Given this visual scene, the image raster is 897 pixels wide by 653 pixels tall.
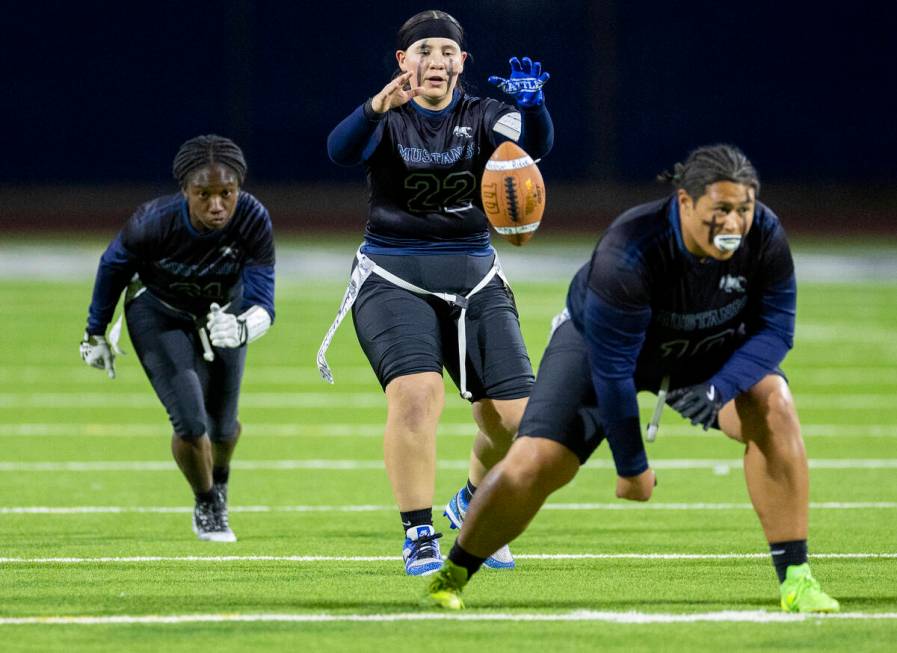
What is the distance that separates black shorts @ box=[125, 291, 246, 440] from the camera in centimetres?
738

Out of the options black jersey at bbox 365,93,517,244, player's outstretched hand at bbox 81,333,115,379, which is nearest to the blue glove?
black jersey at bbox 365,93,517,244

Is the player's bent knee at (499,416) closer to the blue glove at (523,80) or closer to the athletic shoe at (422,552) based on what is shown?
the athletic shoe at (422,552)

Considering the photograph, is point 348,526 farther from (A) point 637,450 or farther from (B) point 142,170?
(B) point 142,170

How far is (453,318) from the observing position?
651cm

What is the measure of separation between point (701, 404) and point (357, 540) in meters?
2.61

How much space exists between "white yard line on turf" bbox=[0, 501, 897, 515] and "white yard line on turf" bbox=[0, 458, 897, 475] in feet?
4.31

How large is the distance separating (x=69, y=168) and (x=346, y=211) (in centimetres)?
579

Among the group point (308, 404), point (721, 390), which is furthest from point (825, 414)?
point (721, 390)

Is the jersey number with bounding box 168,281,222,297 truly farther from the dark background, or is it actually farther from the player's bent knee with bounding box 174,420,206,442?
the dark background

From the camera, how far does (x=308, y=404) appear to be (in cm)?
1323

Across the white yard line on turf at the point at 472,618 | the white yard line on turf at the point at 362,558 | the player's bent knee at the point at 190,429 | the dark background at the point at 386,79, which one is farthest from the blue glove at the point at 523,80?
the dark background at the point at 386,79

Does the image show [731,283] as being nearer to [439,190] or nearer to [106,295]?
[439,190]

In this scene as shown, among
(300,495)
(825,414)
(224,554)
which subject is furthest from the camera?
(825,414)

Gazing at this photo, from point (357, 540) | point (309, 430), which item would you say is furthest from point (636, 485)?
point (309, 430)
